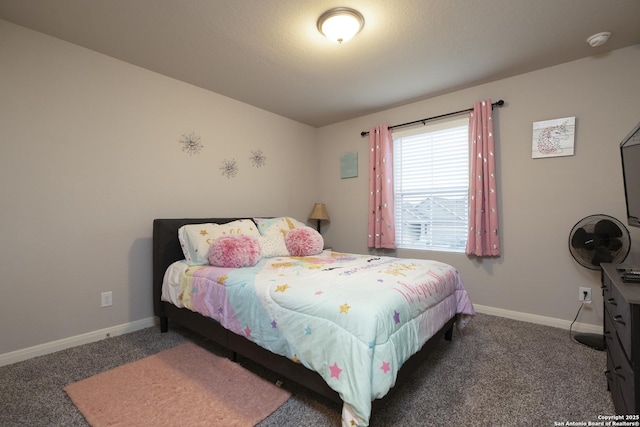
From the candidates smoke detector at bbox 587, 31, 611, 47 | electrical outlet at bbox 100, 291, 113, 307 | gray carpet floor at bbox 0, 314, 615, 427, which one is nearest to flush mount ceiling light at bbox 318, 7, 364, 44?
smoke detector at bbox 587, 31, 611, 47

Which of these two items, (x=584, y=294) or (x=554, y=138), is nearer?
(x=584, y=294)

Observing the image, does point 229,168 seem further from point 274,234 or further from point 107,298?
point 107,298

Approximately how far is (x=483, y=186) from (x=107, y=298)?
12.1 feet

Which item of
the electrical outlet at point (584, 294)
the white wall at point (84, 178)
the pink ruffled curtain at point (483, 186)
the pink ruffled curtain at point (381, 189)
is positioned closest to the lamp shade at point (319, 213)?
the pink ruffled curtain at point (381, 189)

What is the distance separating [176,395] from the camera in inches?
64.0

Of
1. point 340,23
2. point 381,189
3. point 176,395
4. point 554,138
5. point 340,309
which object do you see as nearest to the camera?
point 340,309

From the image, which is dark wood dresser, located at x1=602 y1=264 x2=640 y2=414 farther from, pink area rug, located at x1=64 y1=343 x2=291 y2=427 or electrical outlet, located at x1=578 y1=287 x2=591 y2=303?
pink area rug, located at x1=64 y1=343 x2=291 y2=427

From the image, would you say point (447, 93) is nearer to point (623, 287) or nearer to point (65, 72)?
point (623, 287)

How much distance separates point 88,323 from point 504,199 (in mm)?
3976

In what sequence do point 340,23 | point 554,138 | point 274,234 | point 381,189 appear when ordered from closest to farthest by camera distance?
1. point 340,23
2. point 554,138
3. point 274,234
4. point 381,189

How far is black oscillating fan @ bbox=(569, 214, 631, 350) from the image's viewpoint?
2.12 meters

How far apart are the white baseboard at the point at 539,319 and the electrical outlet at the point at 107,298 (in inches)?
140

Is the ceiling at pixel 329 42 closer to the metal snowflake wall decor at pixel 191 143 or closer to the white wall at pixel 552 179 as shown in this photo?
the white wall at pixel 552 179

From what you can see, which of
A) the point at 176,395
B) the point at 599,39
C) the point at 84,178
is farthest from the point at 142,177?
the point at 599,39
